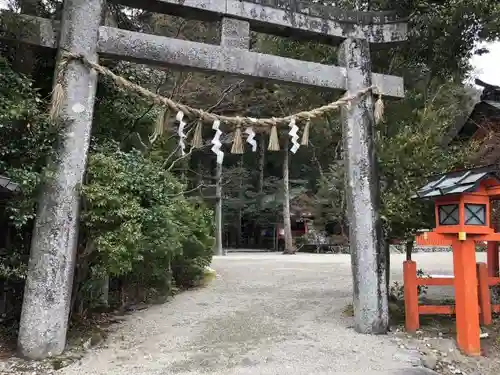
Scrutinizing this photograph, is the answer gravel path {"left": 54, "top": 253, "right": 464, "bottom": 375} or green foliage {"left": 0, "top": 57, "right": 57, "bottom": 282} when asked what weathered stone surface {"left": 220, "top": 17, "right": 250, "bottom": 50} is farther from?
gravel path {"left": 54, "top": 253, "right": 464, "bottom": 375}

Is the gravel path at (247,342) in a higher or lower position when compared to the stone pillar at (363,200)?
lower

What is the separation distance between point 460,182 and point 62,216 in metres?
4.64

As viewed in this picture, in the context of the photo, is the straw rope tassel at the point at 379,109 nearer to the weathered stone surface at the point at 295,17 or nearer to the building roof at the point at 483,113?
the weathered stone surface at the point at 295,17

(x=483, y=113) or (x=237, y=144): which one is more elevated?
(x=483, y=113)

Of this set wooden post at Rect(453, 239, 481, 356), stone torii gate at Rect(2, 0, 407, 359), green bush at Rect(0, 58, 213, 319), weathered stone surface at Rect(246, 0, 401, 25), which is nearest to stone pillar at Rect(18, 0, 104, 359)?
stone torii gate at Rect(2, 0, 407, 359)

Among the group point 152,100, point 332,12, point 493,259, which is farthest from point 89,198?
point 493,259

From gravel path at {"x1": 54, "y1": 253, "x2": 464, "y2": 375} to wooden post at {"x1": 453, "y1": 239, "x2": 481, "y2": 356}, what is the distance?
78 centimetres

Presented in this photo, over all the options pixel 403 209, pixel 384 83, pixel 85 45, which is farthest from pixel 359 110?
pixel 85 45

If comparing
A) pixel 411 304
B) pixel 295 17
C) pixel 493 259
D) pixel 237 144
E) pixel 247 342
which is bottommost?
pixel 247 342

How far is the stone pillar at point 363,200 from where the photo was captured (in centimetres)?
584

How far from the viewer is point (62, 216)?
4.79 meters

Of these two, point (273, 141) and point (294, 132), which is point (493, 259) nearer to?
point (294, 132)

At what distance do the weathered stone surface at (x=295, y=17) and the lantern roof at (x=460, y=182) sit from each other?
2.28m

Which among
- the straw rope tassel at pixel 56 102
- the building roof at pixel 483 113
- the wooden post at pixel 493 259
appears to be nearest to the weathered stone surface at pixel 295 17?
the straw rope tassel at pixel 56 102
